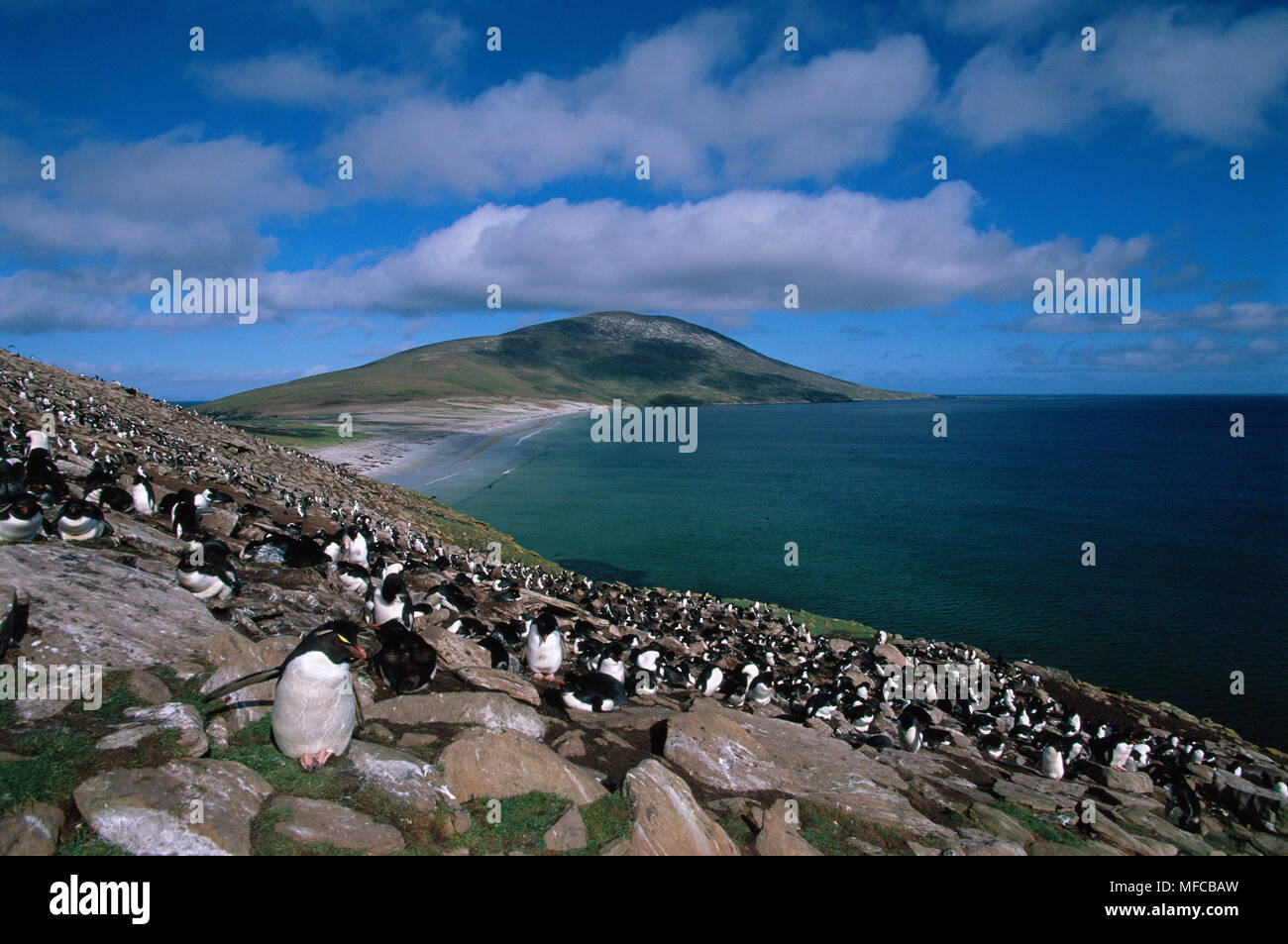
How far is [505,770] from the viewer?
712 centimetres

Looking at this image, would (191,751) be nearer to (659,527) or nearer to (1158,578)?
(659,527)

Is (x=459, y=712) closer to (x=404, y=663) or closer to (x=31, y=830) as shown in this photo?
(x=404, y=663)

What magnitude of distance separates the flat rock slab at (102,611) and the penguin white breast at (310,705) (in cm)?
255

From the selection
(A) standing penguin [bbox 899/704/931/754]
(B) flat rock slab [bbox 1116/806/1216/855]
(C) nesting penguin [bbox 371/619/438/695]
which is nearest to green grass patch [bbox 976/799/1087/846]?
(B) flat rock slab [bbox 1116/806/1216/855]

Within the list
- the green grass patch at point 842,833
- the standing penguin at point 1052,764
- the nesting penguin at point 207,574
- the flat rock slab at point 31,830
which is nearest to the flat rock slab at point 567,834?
the green grass patch at point 842,833

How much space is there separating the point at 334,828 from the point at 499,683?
4185 mm

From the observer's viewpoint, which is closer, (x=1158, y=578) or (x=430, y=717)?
(x=430, y=717)

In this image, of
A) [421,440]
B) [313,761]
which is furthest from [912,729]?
[421,440]

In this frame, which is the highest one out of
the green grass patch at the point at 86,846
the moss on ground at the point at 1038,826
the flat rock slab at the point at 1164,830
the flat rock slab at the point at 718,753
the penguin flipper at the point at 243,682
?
the penguin flipper at the point at 243,682

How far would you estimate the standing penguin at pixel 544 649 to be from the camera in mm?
11492

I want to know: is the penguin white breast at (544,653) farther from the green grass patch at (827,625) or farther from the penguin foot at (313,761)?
the green grass patch at (827,625)
